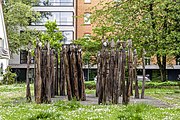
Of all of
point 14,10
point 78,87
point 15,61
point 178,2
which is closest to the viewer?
point 78,87

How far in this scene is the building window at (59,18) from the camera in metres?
60.2

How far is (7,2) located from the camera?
52.7 metres

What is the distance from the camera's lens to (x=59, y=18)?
60406mm

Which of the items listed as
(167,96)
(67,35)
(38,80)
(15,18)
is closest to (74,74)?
(38,80)

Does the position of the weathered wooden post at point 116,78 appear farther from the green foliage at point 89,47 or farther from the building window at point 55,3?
the building window at point 55,3

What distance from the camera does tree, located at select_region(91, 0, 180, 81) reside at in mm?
28786

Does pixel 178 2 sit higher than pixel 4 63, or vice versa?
pixel 178 2

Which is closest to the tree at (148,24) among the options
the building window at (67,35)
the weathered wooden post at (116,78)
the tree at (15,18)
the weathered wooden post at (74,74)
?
the weathered wooden post at (74,74)

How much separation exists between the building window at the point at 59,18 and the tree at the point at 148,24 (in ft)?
91.5

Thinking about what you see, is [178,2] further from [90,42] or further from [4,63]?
[4,63]

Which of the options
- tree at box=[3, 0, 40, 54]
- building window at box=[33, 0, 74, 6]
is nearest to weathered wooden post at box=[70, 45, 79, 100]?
tree at box=[3, 0, 40, 54]

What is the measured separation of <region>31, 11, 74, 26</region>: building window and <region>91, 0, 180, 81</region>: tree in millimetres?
27885

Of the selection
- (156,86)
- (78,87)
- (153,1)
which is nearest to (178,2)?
(153,1)

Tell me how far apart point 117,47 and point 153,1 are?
54.0 ft
